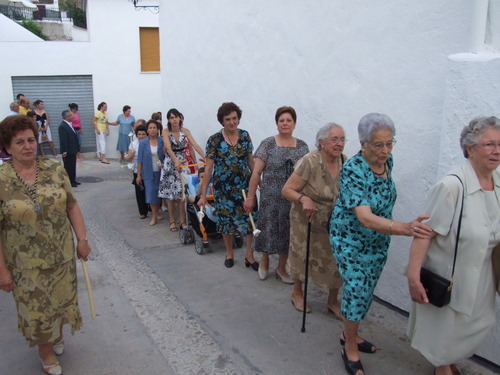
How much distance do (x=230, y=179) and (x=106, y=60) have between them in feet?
35.3

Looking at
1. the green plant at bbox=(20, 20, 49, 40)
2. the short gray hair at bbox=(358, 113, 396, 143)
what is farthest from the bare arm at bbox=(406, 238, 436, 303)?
the green plant at bbox=(20, 20, 49, 40)

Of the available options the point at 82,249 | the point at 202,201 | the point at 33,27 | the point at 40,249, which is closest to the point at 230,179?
the point at 202,201

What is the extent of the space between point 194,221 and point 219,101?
227 centimetres

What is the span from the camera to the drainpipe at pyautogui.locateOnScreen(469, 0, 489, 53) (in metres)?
3.37

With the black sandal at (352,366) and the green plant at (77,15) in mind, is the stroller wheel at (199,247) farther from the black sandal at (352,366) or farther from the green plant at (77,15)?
the green plant at (77,15)

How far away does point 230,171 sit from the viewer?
5312 mm

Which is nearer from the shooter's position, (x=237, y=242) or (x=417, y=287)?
(x=417, y=287)

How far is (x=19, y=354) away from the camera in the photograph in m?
3.76

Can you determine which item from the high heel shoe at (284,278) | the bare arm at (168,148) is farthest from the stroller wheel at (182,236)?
the high heel shoe at (284,278)

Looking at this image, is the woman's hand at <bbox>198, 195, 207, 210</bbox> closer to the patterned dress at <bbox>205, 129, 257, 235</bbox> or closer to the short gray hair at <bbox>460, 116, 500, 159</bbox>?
the patterned dress at <bbox>205, 129, 257, 235</bbox>

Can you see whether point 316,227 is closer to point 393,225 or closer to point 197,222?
point 393,225

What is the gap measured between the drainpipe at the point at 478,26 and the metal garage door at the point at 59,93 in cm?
1314

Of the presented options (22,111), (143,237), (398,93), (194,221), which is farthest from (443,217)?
(22,111)

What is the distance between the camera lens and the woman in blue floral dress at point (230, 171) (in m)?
5.26
